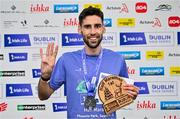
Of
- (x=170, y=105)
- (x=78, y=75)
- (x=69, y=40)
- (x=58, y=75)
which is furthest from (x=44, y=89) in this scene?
(x=170, y=105)

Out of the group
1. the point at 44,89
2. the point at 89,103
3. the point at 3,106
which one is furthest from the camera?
the point at 3,106

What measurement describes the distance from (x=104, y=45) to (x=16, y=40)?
991 mm

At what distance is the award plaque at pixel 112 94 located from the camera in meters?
1.96

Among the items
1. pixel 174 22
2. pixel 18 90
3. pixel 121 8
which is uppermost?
pixel 121 8

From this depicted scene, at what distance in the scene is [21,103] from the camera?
3.68 metres

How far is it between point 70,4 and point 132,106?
53.2 inches

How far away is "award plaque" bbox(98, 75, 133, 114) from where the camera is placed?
1961 mm

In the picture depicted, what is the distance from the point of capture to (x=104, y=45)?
3727 millimetres

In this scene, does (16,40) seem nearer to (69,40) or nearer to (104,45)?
(69,40)

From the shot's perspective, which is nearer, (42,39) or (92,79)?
(92,79)

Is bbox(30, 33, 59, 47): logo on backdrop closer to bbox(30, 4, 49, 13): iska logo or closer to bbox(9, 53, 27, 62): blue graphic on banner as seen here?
bbox(9, 53, 27, 62): blue graphic on banner

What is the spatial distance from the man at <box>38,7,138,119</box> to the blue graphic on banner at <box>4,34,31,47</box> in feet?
5.52

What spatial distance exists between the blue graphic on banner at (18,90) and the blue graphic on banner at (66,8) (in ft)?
3.00

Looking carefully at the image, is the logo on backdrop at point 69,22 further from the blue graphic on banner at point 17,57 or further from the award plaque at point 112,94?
the award plaque at point 112,94
